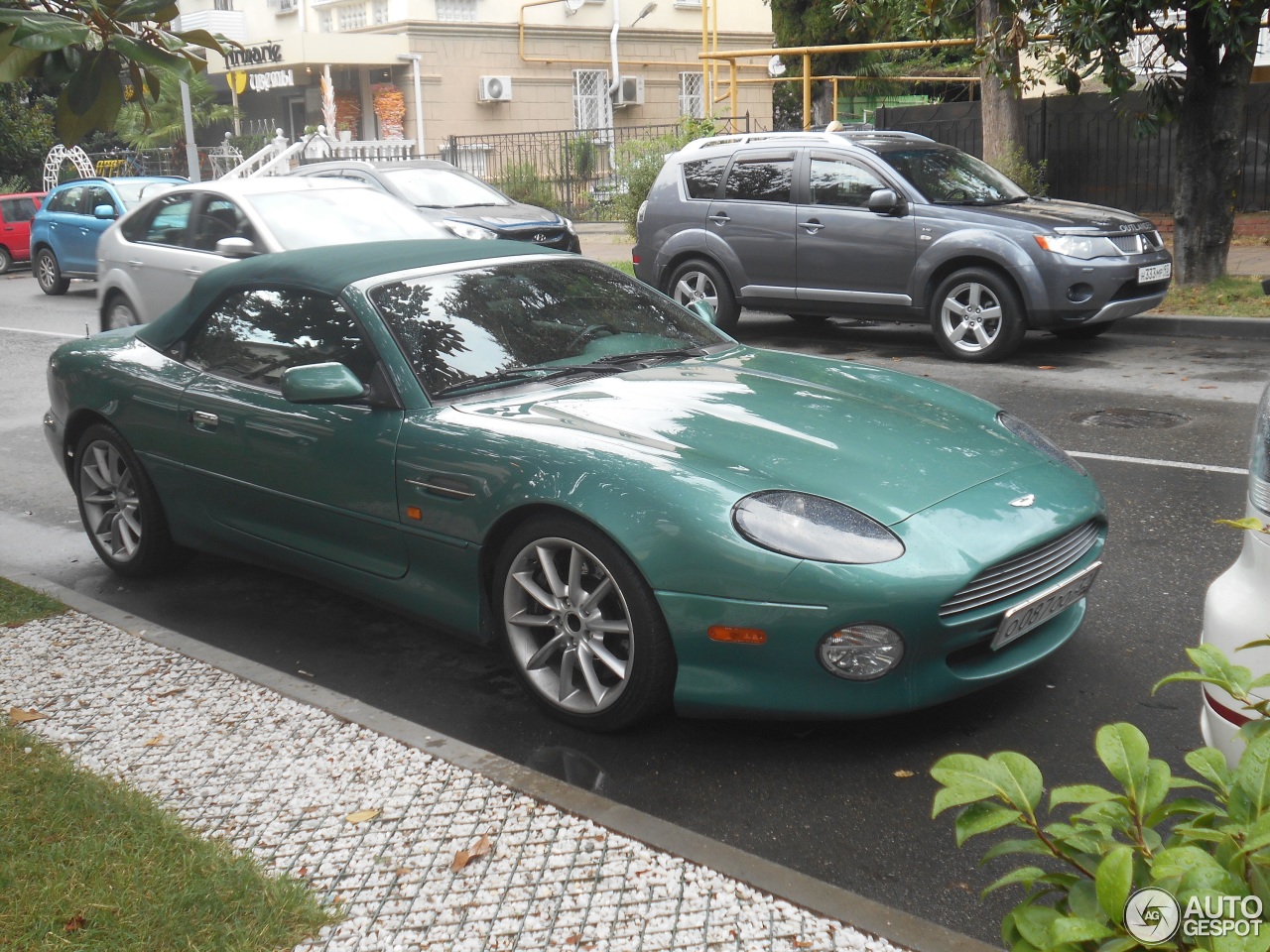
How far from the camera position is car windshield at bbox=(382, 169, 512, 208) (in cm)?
1666

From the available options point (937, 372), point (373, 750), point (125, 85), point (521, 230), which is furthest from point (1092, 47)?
point (373, 750)

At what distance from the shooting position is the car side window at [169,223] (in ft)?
37.0

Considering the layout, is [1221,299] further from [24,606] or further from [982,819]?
[982,819]

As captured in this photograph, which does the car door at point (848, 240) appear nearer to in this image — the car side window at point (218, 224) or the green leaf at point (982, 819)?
the car side window at point (218, 224)

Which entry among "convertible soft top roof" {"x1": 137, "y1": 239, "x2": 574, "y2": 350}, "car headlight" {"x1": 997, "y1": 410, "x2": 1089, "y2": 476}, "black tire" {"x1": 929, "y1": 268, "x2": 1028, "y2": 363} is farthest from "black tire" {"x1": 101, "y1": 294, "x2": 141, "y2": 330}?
"car headlight" {"x1": 997, "y1": 410, "x2": 1089, "y2": 476}

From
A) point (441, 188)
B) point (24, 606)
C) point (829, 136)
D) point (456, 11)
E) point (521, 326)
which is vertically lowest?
point (24, 606)

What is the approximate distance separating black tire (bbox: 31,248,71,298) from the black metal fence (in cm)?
1252

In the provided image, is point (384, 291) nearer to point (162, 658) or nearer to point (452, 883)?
point (162, 658)

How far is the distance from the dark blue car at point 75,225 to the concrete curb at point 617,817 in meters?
16.3

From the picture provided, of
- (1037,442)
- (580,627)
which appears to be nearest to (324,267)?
(580,627)

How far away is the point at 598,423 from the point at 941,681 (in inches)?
52.9

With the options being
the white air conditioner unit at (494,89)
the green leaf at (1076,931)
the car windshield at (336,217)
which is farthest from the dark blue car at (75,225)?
the green leaf at (1076,931)

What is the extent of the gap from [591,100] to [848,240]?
85.1 ft

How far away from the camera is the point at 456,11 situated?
3278cm
